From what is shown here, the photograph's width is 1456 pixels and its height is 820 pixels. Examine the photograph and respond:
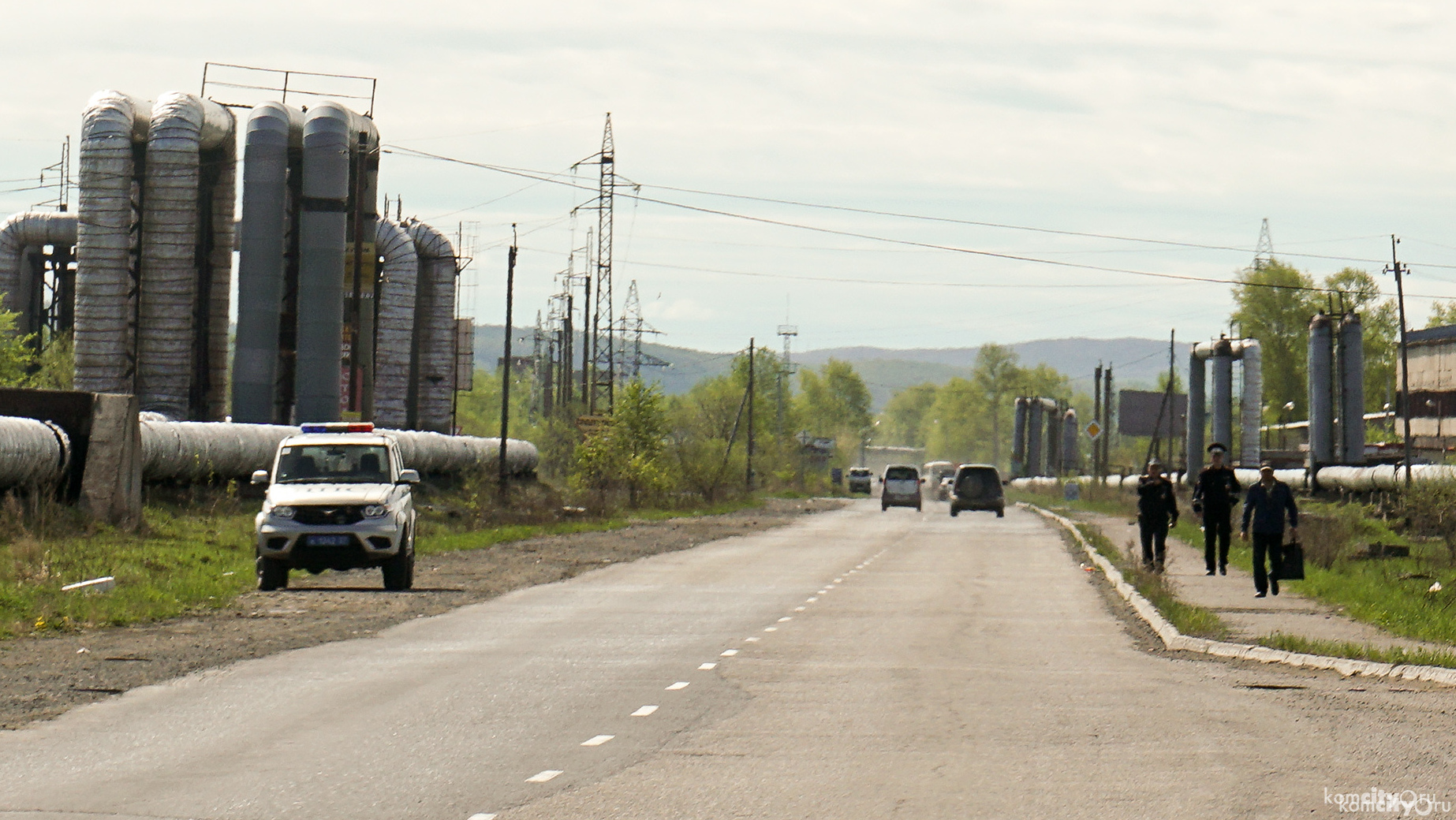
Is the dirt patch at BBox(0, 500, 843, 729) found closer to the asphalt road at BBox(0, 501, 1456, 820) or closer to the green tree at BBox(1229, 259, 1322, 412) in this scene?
the asphalt road at BBox(0, 501, 1456, 820)

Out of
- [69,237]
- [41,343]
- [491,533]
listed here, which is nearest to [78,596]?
[491,533]

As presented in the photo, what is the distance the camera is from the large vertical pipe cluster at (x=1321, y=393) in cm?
5472

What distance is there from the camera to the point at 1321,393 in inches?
2186

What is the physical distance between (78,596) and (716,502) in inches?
1986

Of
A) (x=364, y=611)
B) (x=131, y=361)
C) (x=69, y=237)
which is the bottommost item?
(x=364, y=611)

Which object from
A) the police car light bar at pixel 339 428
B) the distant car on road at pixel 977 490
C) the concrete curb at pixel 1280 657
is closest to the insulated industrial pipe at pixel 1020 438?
the distant car on road at pixel 977 490

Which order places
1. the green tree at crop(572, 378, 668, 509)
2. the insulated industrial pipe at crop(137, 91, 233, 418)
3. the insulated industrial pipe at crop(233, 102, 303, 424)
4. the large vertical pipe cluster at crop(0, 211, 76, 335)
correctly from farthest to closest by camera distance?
1. the green tree at crop(572, 378, 668, 509)
2. the large vertical pipe cluster at crop(0, 211, 76, 335)
3. the insulated industrial pipe at crop(233, 102, 303, 424)
4. the insulated industrial pipe at crop(137, 91, 233, 418)

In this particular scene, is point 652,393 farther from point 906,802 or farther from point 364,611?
point 906,802

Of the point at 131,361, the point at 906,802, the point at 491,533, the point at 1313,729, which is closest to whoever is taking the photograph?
the point at 906,802

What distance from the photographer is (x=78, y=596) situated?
16859 mm

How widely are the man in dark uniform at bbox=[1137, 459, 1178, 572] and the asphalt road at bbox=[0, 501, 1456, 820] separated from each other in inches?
235

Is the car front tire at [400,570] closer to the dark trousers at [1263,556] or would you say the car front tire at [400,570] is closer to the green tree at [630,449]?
the dark trousers at [1263,556]

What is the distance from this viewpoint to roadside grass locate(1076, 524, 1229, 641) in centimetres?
1541

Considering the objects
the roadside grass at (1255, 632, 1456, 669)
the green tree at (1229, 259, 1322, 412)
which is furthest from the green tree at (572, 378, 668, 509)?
the green tree at (1229, 259, 1322, 412)
